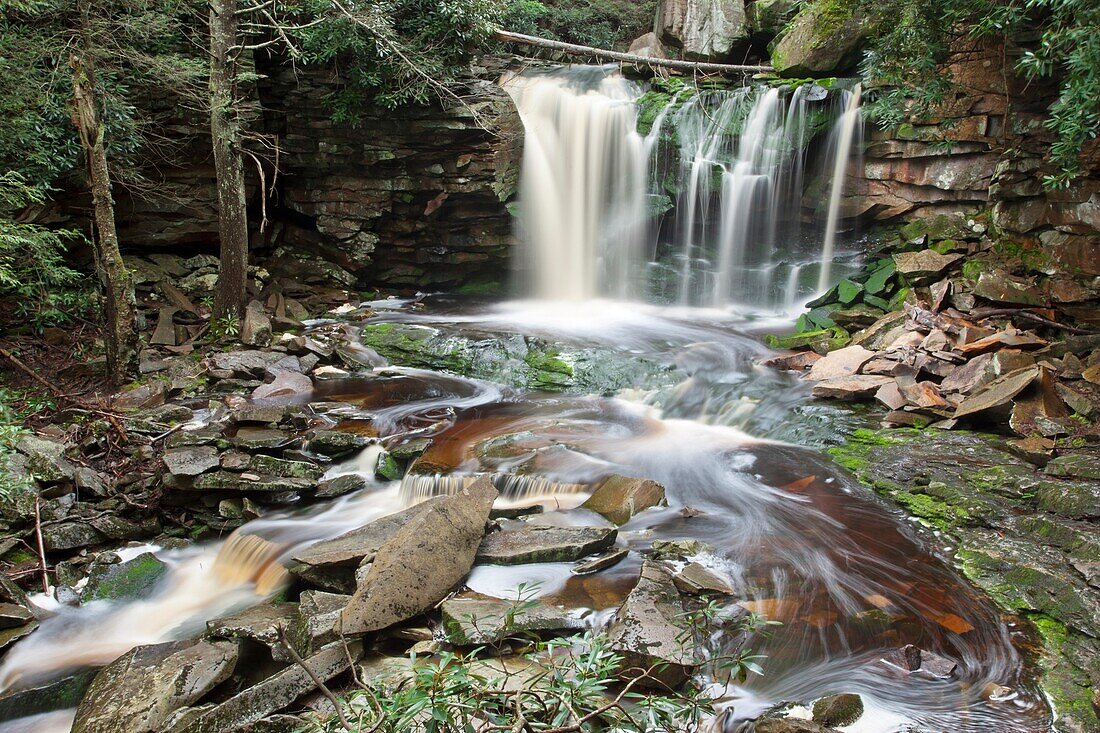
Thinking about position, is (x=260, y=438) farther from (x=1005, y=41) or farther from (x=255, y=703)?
(x=1005, y=41)

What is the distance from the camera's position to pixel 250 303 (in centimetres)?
1047

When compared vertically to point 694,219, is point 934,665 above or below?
below

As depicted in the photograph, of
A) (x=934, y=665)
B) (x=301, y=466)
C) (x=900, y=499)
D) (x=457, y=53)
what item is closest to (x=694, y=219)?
(x=457, y=53)

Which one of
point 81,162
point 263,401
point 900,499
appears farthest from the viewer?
point 81,162

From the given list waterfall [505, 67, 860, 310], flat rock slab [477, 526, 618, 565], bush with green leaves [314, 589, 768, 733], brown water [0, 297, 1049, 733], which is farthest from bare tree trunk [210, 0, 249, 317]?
bush with green leaves [314, 589, 768, 733]

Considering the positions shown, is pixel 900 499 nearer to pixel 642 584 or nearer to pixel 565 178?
pixel 642 584

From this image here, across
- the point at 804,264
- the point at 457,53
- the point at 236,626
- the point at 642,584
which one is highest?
the point at 457,53

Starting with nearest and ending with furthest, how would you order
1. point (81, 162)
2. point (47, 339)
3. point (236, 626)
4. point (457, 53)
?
1. point (236, 626)
2. point (47, 339)
3. point (81, 162)
4. point (457, 53)

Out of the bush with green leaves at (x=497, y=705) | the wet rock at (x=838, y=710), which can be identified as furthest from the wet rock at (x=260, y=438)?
the wet rock at (x=838, y=710)

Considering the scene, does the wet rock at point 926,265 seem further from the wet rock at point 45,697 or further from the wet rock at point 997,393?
the wet rock at point 45,697

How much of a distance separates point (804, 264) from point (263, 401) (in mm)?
8964

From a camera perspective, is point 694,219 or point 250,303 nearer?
point 250,303

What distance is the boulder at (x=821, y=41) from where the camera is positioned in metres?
11.2

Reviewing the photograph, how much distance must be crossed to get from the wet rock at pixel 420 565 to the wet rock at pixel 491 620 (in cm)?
19
